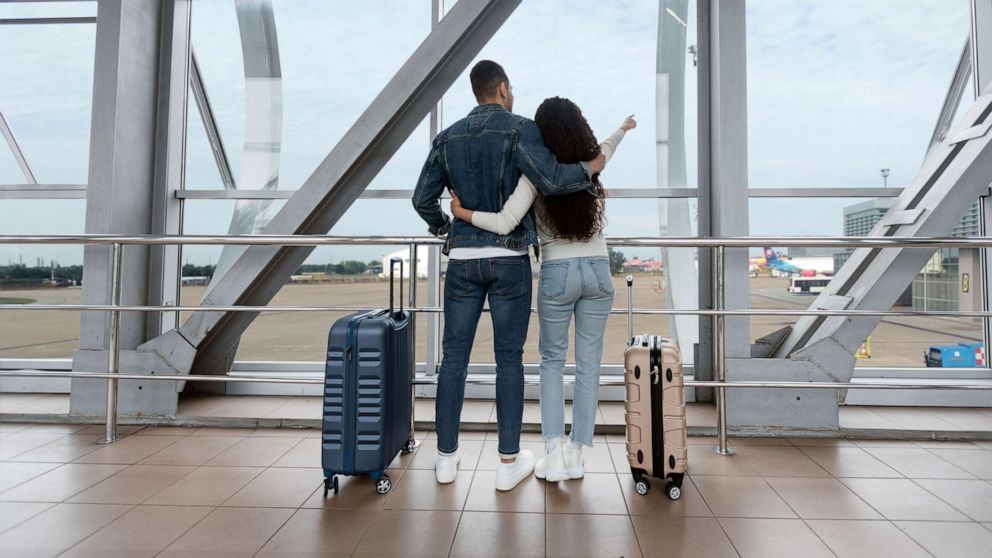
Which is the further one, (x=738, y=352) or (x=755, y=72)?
(x=755, y=72)

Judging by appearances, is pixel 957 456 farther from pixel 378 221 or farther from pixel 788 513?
pixel 378 221

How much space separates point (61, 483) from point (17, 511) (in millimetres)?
248

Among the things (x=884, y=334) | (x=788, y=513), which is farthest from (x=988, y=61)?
(x=788, y=513)

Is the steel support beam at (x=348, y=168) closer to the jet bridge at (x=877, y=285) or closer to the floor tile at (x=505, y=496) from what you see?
the floor tile at (x=505, y=496)

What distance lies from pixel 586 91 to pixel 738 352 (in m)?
2.09

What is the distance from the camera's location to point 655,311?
231cm

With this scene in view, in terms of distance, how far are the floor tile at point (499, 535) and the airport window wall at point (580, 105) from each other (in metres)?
1.56

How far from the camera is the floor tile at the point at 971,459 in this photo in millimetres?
2012

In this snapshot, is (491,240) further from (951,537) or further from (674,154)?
(674,154)

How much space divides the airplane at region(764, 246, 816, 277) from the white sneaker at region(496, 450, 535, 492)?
216 cm

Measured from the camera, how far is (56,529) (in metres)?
1.52

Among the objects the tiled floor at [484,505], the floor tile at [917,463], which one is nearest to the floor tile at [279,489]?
the tiled floor at [484,505]

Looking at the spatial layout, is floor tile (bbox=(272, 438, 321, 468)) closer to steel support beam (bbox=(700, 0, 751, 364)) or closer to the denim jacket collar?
the denim jacket collar

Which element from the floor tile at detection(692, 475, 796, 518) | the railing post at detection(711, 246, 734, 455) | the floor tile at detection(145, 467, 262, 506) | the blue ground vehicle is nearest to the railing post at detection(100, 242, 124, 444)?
the floor tile at detection(145, 467, 262, 506)
